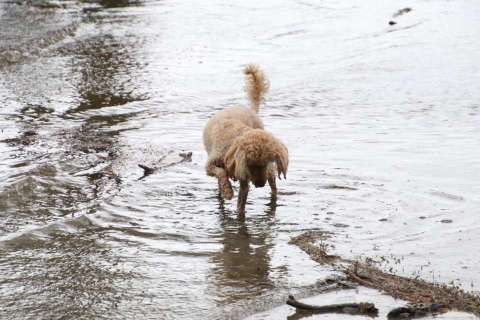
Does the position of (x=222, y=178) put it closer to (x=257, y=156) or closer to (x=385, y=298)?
(x=257, y=156)

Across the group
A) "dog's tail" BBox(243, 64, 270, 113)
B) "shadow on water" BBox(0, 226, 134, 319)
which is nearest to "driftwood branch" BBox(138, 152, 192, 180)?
"dog's tail" BBox(243, 64, 270, 113)

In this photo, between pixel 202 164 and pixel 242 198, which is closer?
pixel 242 198

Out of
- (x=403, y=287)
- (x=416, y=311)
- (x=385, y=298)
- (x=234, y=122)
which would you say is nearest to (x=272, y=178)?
(x=234, y=122)

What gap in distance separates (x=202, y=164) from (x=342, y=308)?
4.60 m

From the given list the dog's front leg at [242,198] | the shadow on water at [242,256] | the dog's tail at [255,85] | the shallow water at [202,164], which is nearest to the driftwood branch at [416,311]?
the shallow water at [202,164]

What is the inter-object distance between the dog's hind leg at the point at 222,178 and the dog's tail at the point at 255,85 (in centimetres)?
154

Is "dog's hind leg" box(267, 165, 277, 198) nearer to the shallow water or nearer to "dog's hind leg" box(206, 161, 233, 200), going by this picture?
the shallow water

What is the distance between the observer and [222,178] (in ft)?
26.6

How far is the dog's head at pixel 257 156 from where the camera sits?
7.00m

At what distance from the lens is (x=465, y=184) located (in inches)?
344

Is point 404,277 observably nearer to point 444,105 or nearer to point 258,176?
point 258,176

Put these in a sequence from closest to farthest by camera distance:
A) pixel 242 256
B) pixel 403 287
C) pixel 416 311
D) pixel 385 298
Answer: pixel 416 311
pixel 385 298
pixel 403 287
pixel 242 256

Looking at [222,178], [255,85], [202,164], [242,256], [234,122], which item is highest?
[255,85]

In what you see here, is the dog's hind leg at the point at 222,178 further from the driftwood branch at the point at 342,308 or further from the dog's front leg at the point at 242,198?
the driftwood branch at the point at 342,308
